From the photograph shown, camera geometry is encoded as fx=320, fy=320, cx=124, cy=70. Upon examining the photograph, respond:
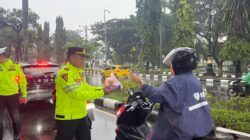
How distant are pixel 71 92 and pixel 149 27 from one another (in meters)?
35.2

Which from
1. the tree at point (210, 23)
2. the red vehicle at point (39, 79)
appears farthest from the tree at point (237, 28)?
the red vehicle at point (39, 79)

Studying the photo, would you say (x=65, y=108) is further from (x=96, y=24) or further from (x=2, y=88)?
(x=96, y=24)

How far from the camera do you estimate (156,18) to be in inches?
1517

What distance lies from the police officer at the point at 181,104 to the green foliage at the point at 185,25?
2809 cm

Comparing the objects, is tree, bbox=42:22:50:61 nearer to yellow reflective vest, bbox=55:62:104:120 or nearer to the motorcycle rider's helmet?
yellow reflective vest, bbox=55:62:104:120

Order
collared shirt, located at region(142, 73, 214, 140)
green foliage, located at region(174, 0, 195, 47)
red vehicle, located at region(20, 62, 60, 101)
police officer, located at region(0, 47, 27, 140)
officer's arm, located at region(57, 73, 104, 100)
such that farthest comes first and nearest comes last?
green foliage, located at region(174, 0, 195, 47) < red vehicle, located at region(20, 62, 60, 101) < police officer, located at region(0, 47, 27, 140) < officer's arm, located at region(57, 73, 104, 100) < collared shirt, located at region(142, 73, 214, 140)

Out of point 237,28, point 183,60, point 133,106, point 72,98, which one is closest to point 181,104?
point 183,60

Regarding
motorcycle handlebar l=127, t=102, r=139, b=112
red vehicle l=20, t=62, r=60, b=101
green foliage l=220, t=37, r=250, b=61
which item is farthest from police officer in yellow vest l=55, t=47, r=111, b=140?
green foliage l=220, t=37, r=250, b=61

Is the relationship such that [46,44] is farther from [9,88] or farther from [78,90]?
[78,90]

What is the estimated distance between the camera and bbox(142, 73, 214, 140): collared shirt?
92.0 inches

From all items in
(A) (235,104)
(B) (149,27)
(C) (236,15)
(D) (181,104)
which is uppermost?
(B) (149,27)

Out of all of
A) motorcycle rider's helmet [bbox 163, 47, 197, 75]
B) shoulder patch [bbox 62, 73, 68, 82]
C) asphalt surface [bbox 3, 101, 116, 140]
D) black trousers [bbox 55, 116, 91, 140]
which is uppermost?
motorcycle rider's helmet [bbox 163, 47, 197, 75]

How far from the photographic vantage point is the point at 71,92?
10.4 ft

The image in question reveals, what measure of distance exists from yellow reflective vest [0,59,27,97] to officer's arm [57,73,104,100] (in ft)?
7.43
